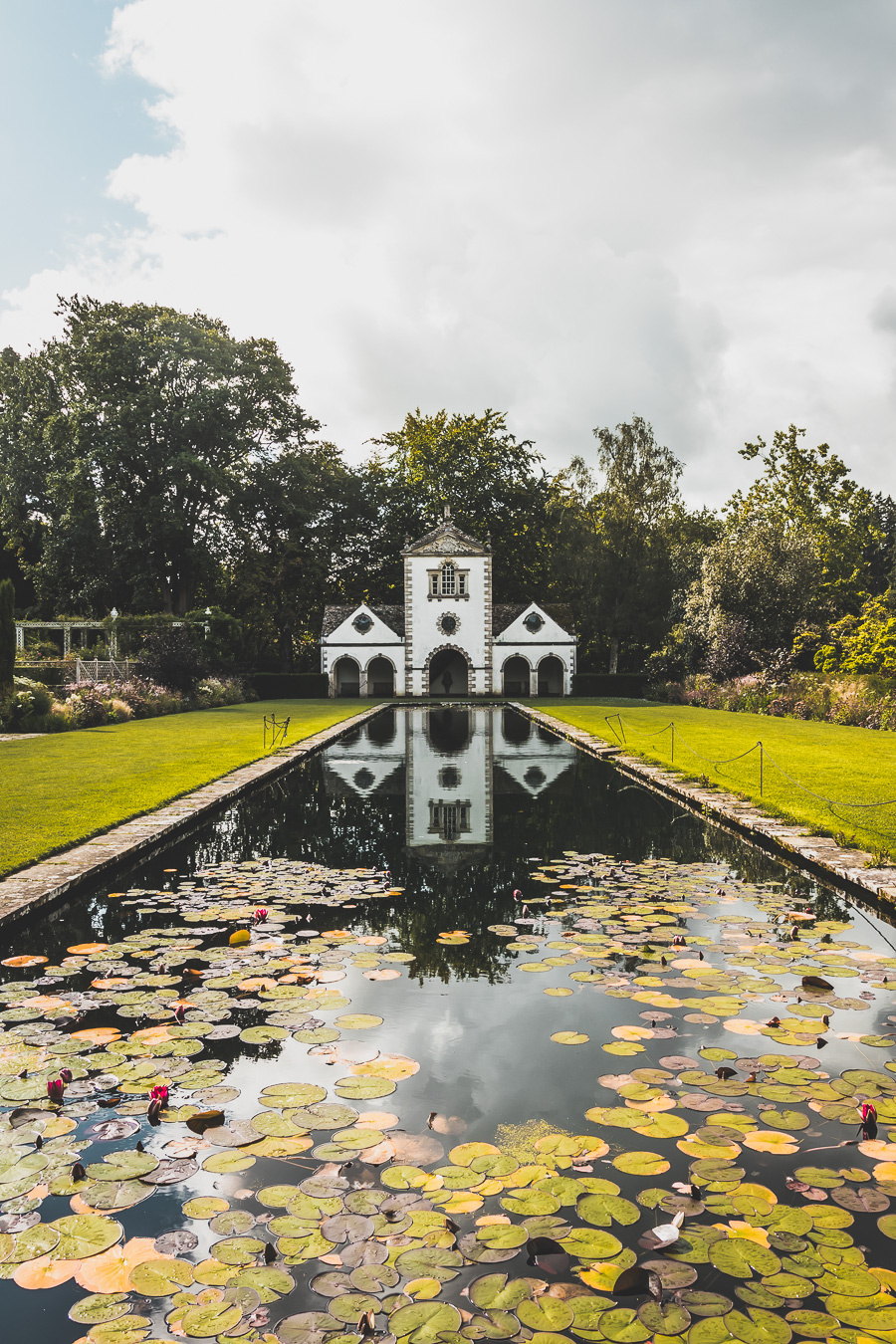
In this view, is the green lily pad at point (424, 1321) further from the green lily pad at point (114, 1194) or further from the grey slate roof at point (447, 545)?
the grey slate roof at point (447, 545)

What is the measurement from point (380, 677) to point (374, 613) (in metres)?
3.64

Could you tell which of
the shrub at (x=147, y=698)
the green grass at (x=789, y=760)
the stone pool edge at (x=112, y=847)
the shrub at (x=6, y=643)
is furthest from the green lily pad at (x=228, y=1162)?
the shrub at (x=147, y=698)

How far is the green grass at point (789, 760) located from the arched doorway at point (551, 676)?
53.1 feet

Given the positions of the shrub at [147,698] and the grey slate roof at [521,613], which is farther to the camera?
the grey slate roof at [521,613]

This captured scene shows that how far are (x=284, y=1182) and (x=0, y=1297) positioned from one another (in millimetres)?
892

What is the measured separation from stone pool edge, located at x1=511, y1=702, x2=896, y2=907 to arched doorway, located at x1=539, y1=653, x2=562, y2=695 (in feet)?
99.3

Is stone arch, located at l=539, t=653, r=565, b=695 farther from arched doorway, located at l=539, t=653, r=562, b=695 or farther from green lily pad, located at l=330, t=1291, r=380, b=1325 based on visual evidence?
green lily pad, located at l=330, t=1291, r=380, b=1325

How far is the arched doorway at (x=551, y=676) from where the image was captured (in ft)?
149

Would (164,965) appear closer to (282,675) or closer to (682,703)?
(682,703)

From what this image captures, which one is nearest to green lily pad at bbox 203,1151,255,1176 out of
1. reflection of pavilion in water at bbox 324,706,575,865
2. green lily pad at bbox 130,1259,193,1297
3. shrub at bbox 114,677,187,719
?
green lily pad at bbox 130,1259,193,1297

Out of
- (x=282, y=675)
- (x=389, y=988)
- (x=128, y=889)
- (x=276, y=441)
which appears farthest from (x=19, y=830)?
(x=276, y=441)

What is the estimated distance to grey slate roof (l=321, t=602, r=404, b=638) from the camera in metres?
44.1

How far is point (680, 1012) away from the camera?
15.2ft

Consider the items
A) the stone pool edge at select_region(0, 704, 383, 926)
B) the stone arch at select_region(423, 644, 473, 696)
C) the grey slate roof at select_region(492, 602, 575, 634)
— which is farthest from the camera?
the grey slate roof at select_region(492, 602, 575, 634)
